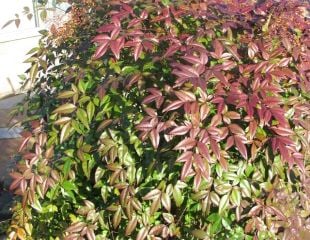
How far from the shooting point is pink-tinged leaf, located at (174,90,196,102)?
1.90 metres

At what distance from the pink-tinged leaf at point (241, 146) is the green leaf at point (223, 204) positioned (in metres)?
0.23

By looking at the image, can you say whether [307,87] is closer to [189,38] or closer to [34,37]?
[189,38]

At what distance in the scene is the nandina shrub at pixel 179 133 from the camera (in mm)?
1950

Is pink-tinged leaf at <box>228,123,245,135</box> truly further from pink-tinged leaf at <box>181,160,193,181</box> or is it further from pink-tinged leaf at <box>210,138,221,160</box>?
pink-tinged leaf at <box>181,160,193,181</box>

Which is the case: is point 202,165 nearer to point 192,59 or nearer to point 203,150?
point 203,150

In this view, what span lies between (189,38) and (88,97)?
0.52 meters

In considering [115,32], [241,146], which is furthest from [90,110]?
[241,146]

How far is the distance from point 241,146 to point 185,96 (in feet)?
0.95

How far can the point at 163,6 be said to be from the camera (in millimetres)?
2400

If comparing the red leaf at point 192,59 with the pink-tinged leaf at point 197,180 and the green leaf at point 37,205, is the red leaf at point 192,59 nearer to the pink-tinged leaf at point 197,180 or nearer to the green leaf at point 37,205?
the pink-tinged leaf at point 197,180

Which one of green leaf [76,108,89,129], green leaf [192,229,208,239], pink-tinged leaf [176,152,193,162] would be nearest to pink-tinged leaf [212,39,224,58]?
pink-tinged leaf [176,152,193,162]

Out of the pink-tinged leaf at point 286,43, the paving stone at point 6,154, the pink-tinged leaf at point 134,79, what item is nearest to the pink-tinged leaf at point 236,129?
the pink-tinged leaf at point 134,79

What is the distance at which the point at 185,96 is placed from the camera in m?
1.91

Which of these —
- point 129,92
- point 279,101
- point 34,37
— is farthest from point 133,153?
point 34,37
